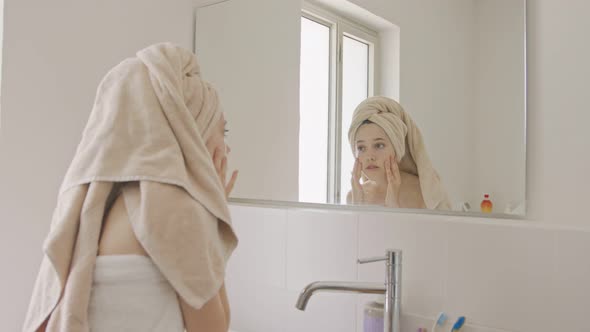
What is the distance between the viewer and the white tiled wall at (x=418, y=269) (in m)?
0.99

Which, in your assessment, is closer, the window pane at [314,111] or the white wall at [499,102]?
the white wall at [499,102]

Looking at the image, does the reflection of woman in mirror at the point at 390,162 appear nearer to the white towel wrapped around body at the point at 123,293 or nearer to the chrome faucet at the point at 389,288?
the chrome faucet at the point at 389,288

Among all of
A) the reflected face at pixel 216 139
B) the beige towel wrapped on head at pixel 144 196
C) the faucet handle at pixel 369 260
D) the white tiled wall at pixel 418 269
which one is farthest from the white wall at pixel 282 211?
the beige towel wrapped on head at pixel 144 196

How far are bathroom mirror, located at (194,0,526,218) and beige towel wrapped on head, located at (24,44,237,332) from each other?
55 centimetres

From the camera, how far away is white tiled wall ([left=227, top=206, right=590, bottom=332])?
0.99 metres

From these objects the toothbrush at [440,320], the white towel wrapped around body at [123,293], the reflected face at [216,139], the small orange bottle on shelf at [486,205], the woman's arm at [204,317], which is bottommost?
the toothbrush at [440,320]

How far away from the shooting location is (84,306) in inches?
31.0

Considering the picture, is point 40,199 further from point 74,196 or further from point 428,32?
point 428,32

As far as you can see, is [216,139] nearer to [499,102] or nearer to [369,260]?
[369,260]

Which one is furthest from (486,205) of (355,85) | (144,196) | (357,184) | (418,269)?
(144,196)

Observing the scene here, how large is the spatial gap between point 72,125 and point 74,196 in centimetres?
66

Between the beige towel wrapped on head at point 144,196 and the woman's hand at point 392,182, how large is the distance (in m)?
0.49

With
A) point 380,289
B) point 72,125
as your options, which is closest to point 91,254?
point 380,289

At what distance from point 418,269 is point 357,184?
0.27 metres
